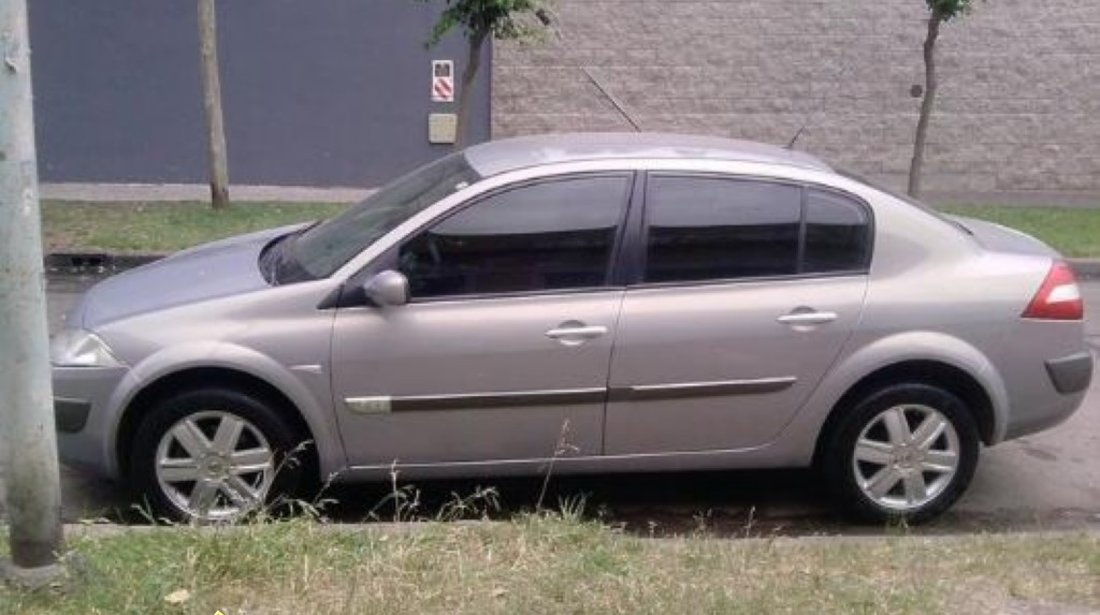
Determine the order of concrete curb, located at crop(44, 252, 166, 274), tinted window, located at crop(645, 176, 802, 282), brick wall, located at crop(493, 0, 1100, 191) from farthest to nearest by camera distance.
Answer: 1. brick wall, located at crop(493, 0, 1100, 191)
2. concrete curb, located at crop(44, 252, 166, 274)
3. tinted window, located at crop(645, 176, 802, 282)

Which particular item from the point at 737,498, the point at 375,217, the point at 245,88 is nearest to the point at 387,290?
the point at 375,217

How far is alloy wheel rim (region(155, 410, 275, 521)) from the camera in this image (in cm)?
539

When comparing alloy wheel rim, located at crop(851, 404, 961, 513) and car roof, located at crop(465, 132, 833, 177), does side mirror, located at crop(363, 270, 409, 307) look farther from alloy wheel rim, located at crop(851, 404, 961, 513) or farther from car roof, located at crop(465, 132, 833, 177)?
alloy wheel rim, located at crop(851, 404, 961, 513)

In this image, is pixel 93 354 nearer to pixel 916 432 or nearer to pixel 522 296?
pixel 522 296

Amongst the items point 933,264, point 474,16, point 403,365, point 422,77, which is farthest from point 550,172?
point 422,77

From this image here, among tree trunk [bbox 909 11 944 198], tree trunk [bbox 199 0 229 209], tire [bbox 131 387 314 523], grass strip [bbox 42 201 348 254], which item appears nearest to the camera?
tire [bbox 131 387 314 523]

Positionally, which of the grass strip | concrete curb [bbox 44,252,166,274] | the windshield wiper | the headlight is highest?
the windshield wiper

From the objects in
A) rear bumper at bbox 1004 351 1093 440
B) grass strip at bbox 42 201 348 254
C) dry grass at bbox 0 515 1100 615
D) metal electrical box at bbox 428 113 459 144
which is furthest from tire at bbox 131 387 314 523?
metal electrical box at bbox 428 113 459 144

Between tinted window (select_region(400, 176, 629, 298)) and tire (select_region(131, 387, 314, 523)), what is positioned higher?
tinted window (select_region(400, 176, 629, 298))

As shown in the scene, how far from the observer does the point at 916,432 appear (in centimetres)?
571

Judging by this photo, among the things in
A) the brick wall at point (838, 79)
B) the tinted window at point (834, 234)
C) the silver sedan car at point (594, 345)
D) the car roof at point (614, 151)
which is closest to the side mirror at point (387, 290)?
the silver sedan car at point (594, 345)

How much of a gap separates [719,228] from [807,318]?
0.49 metres

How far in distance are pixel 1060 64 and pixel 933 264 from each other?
39.0 feet

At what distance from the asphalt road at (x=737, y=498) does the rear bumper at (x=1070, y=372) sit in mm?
554
